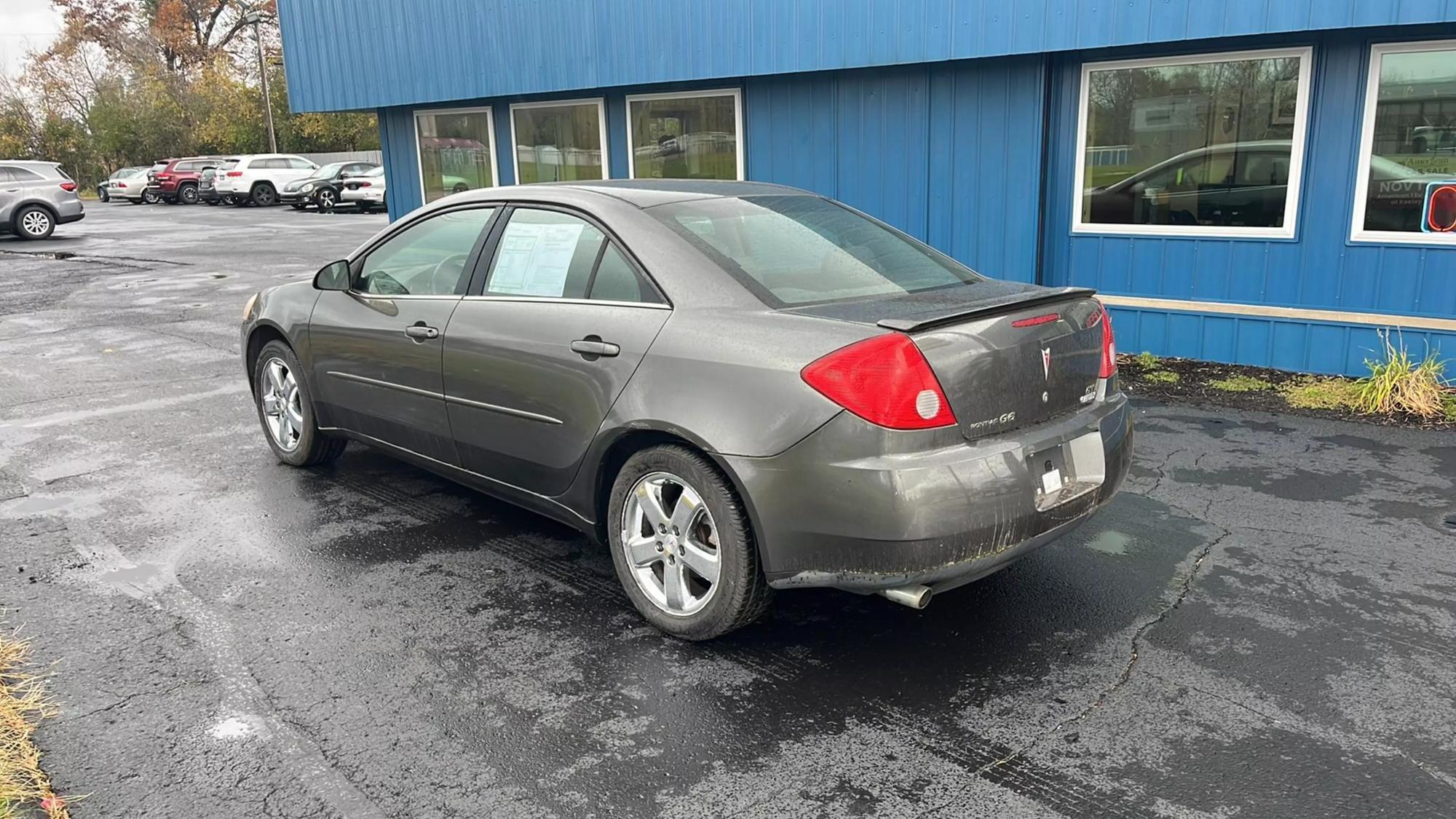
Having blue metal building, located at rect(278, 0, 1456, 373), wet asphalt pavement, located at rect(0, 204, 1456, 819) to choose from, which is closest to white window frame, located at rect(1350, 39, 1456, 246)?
blue metal building, located at rect(278, 0, 1456, 373)

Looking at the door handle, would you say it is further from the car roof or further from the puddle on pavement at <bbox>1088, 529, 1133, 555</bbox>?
the puddle on pavement at <bbox>1088, 529, 1133, 555</bbox>

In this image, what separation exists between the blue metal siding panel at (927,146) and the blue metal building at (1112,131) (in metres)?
0.02

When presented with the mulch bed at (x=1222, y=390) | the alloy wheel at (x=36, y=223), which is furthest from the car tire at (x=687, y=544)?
the alloy wheel at (x=36, y=223)

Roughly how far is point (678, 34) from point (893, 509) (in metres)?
7.23

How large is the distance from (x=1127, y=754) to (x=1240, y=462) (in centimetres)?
→ 321

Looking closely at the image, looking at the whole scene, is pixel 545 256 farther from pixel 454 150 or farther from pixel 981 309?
pixel 454 150

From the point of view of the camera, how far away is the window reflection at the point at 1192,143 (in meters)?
7.24

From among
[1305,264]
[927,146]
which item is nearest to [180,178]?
[927,146]

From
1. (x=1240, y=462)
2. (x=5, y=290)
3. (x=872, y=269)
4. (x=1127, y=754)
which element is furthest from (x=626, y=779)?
(x=5, y=290)

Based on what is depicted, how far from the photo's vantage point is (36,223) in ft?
77.2

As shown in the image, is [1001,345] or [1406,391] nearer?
[1001,345]

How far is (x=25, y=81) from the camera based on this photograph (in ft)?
180

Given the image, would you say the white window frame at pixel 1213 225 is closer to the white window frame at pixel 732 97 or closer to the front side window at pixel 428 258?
the white window frame at pixel 732 97

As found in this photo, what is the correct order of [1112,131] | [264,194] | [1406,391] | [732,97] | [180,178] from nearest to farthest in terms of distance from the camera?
[1406,391] < [1112,131] < [732,97] < [264,194] < [180,178]
